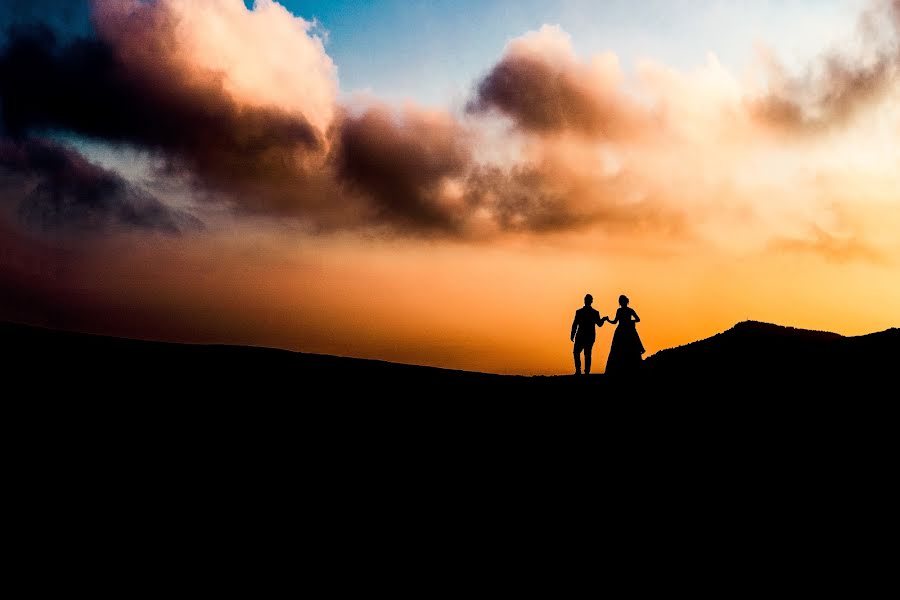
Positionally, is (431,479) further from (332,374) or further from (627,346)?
(627,346)

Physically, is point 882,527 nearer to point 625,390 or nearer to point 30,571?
point 625,390

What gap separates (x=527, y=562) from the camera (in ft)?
19.1

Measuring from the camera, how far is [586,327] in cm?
1547

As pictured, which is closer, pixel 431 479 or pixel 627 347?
pixel 431 479

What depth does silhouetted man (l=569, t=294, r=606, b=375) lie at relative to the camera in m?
15.4

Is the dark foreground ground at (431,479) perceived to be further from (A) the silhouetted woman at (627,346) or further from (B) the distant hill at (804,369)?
(A) the silhouetted woman at (627,346)

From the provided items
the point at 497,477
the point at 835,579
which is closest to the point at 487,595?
the point at 497,477

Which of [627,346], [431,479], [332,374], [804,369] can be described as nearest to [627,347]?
[627,346]

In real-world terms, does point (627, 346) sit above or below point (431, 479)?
above

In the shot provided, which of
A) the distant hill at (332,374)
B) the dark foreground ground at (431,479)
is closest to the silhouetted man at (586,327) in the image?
the distant hill at (332,374)

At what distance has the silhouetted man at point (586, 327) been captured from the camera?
606 inches

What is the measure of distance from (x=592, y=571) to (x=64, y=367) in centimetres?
998

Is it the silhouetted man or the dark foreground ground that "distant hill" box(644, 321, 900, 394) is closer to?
the dark foreground ground


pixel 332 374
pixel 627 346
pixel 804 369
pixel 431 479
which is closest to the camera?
pixel 431 479
